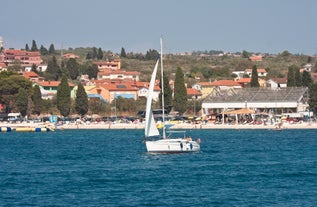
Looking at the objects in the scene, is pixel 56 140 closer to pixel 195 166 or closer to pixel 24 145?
A: pixel 24 145

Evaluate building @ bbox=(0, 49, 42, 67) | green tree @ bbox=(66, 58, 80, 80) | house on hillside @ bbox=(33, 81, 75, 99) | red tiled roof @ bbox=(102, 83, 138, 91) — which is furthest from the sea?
building @ bbox=(0, 49, 42, 67)

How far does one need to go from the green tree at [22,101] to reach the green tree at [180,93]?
1990 cm

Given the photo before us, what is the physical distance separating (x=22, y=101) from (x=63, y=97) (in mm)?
6167

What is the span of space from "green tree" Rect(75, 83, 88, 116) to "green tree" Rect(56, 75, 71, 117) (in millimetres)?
1204

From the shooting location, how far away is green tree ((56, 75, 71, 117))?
112 meters

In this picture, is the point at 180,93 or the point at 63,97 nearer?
the point at 180,93

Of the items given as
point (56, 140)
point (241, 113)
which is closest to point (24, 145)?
point (56, 140)

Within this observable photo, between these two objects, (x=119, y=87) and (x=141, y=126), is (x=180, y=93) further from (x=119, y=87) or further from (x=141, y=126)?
(x=119, y=87)

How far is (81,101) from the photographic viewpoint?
11356 centimetres

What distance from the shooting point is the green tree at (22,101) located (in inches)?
4514

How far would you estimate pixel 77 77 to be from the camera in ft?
545

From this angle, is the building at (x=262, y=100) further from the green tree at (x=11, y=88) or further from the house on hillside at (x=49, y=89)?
the house on hillside at (x=49, y=89)

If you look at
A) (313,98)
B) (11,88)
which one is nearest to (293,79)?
(313,98)

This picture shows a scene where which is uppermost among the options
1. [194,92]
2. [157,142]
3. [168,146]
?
[194,92]
